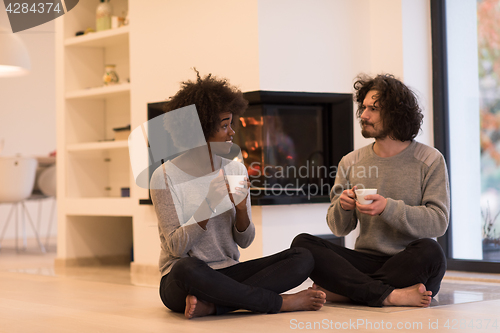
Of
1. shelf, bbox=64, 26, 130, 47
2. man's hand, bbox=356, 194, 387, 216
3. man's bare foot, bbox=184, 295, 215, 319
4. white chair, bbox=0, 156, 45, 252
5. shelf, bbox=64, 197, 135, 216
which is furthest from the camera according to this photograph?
white chair, bbox=0, 156, 45, 252

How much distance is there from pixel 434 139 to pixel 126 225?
243cm

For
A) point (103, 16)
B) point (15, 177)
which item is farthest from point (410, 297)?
point (15, 177)

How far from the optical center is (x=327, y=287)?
94.3 inches

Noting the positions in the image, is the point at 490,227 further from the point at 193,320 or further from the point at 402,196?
the point at 193,320

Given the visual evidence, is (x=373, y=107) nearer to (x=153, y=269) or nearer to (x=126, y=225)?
(x=153, y=269)

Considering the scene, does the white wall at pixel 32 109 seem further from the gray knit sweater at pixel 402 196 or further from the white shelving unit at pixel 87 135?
the gray knit sweater at pixel 402 196

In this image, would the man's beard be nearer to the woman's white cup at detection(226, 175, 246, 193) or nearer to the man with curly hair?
the man with curly hair

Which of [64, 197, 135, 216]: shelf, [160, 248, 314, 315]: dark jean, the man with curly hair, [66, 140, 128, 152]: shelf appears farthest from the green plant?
[66, 140, 128, 152]: shelf

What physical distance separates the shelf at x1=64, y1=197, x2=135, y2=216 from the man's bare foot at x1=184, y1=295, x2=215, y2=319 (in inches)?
78.1

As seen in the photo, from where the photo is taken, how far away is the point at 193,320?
2123 millimetres

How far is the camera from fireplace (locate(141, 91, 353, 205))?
11.3 feet

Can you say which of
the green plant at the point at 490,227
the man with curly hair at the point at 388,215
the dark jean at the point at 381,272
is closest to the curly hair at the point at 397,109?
the man with curly hair at the point at 388,215

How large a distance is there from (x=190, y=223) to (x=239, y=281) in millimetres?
308

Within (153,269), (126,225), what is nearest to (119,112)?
(126,225)
